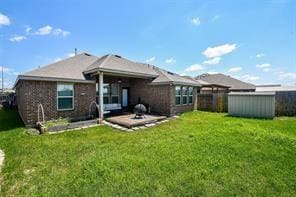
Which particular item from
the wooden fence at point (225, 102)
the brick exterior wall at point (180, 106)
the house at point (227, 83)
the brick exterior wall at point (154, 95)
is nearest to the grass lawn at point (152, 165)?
the brick exterior wall at point (154, 95)

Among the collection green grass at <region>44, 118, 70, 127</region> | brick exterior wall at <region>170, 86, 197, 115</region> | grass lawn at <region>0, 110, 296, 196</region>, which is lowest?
grass lawn at <region>0, 110, 296, 196</region>

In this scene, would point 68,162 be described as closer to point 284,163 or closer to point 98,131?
point 98,131

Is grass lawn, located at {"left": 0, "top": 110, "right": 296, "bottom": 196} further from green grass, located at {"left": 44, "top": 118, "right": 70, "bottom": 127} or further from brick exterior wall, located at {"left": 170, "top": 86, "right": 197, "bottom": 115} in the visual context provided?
brick exterior wall, located at {"left": 170, "top": 86, "right": 197, "bottom": 115}

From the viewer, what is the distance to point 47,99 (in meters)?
10.4

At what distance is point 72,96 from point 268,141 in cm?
1069

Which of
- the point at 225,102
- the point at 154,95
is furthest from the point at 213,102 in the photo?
the point at 154,95

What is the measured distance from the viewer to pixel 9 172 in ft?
15.5

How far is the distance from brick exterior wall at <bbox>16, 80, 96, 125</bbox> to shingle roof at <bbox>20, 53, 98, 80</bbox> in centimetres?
48

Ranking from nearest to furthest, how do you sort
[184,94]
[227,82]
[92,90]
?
[92,90] < [184,94] < [227,82]

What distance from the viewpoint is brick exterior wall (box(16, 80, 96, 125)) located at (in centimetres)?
991

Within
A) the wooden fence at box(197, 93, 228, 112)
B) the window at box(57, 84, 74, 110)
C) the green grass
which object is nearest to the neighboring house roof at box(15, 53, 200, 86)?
the window at box(57, 84, 74, 110)

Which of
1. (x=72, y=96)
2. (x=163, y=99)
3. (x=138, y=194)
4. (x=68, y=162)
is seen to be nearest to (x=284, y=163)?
(x=138, y=194)

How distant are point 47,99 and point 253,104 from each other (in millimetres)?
13870

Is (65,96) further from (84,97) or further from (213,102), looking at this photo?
(213,102)
